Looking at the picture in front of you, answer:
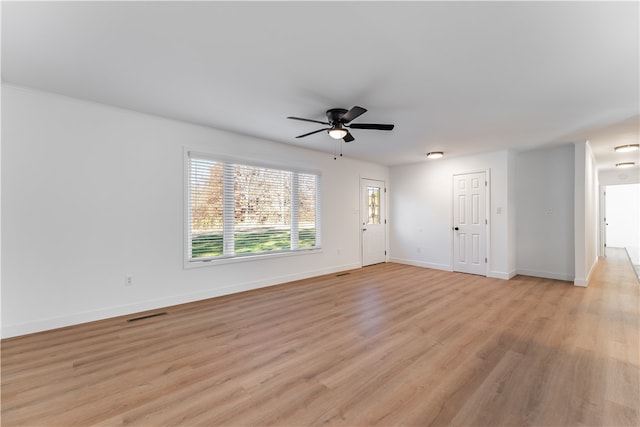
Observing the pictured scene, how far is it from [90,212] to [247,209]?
6.84 ft

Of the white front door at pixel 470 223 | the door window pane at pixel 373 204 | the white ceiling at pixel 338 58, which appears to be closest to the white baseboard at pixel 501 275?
the white front door at pixel 470 223

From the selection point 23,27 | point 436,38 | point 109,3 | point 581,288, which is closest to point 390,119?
point 436,38

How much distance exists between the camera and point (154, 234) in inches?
147

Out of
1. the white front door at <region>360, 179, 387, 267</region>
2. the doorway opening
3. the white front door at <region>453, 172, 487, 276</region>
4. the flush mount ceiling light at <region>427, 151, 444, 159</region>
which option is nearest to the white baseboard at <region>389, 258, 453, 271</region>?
the white front door at <region>453, 172, 487, 276</region>

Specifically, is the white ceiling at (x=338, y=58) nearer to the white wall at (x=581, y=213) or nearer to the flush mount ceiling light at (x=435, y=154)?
the white wall at (x=581, y=213)

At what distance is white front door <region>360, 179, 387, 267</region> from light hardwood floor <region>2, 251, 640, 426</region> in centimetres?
295

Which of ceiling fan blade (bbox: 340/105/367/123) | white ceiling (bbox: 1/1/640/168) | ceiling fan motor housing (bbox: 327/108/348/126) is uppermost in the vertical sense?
white ceiling (bbox: 1/1/640/168)

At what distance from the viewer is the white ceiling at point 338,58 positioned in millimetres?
1805

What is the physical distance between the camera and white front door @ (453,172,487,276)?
18.9 ft

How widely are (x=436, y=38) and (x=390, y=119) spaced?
67.6 inches

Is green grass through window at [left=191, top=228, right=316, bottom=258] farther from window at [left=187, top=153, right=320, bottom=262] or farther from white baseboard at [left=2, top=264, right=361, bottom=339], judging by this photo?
white baseboard at [left=2, top=264, right=361, bottom=339]

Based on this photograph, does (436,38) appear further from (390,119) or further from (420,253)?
(420,253)

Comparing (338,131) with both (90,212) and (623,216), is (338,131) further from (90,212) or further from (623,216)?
(623,216)

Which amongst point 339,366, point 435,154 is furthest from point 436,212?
point 339,366
